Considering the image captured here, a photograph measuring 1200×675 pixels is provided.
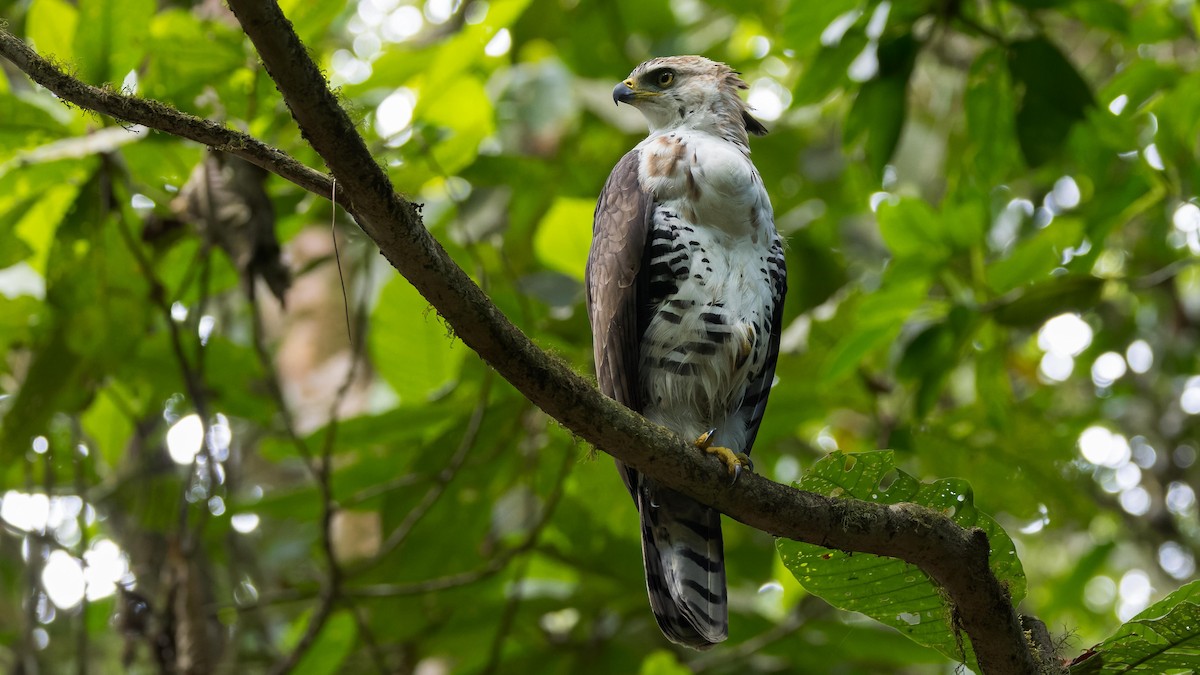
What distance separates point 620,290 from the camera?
142 inches

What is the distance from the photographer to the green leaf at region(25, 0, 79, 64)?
153 inches

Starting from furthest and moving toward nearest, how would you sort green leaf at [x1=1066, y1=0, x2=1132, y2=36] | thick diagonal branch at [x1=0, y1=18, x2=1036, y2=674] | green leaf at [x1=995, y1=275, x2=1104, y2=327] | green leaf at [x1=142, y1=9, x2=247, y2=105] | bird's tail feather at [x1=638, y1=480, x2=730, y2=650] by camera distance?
green leaf at [x1=1066, y1=0, x2=1132, y2=36] → green leaf at [x1=995, y1=275, x2=1104, y2=327] → green leaf at [x1=142, y1=9, x2=247, y2=105] → bird's tail feather at [x1=638, y1=480, x2=730, y2=650] → thick diagonal branch at [x1=0, y1=18, x2=1036, y2=674]

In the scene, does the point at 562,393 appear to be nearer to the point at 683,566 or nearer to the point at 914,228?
the point at 683,566

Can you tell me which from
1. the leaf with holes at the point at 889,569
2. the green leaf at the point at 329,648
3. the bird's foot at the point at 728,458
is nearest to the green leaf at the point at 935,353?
the bird's foot at the point at 728,458

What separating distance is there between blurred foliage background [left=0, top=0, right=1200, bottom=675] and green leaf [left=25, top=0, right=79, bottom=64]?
13mm

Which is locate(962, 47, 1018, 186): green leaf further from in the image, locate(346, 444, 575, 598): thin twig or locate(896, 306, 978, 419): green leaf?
locate(346, 444, 575, 598): thin twig

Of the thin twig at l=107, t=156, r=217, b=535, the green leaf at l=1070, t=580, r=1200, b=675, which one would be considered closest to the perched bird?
the green leaf at l=1070, t=580, r=1200, b=675

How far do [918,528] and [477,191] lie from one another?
11.3 feet

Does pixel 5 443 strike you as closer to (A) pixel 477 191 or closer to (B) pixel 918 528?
(A) pixel 477 191

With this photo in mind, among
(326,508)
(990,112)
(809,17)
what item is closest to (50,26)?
(326,508)

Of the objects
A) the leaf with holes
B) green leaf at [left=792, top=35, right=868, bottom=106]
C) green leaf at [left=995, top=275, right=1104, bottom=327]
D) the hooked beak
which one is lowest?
the leaf with holes

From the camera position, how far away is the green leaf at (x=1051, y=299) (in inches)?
162

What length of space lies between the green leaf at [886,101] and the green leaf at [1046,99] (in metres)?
0.41

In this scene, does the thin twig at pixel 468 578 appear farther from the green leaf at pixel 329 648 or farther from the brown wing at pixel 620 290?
the brown wing at pixel 620 290
